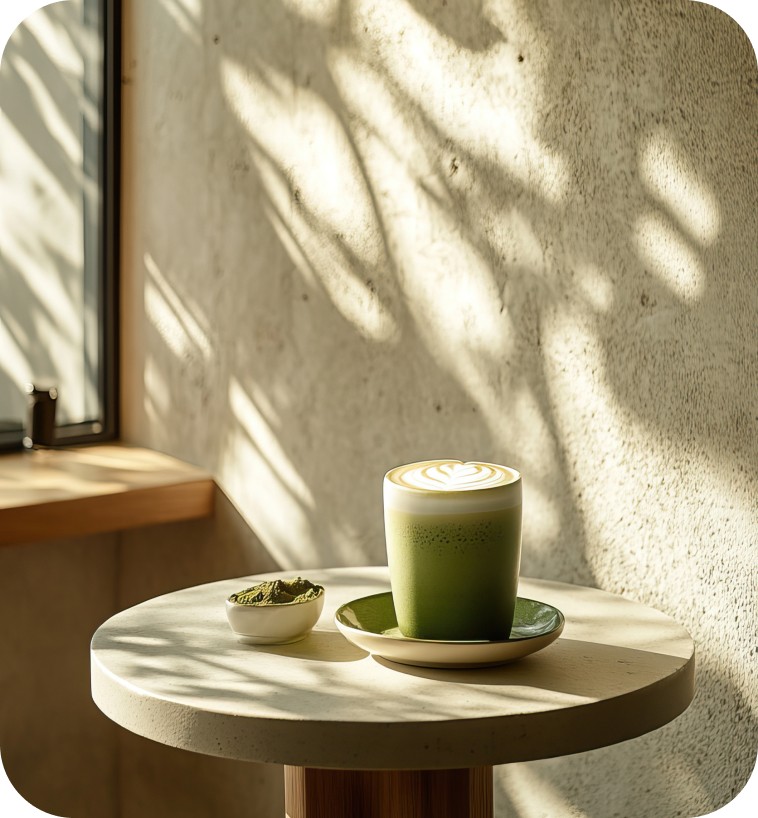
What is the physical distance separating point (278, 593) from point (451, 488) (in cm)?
29

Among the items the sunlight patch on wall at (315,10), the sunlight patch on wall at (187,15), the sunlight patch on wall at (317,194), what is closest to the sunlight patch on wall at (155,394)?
the sunlight patch on wall at (317,194)

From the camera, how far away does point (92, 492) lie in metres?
2.48

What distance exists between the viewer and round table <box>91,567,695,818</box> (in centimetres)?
122

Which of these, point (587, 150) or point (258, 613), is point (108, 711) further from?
point (587, 150)

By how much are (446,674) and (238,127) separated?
161cm

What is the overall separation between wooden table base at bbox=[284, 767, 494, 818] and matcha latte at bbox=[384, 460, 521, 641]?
7.3 inches

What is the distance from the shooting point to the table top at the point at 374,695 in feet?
3.99

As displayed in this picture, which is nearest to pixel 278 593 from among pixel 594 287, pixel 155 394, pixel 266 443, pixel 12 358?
pixel 594 287


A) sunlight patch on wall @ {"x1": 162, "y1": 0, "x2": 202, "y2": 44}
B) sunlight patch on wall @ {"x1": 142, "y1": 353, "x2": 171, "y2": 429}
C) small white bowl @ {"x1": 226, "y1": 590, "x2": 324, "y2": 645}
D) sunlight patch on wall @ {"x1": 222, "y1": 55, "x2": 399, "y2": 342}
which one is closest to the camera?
small white bowl @ {"x1": 226, "y1": 590, "x2": 324, "y2": 645}

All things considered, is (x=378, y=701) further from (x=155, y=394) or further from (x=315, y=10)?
(x=155, y=394)

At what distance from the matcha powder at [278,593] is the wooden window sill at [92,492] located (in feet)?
3.26

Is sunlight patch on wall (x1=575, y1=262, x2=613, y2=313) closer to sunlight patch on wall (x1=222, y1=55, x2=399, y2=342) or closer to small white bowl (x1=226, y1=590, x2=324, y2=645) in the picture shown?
sunlight patch on wall (x1=222, y1=55, x2=399, y2=342)

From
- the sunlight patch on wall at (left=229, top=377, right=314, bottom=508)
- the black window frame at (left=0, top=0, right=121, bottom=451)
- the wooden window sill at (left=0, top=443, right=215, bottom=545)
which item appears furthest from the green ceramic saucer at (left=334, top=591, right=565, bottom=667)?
the black window frame at (left=0, top=0, right=121, bottom=451)

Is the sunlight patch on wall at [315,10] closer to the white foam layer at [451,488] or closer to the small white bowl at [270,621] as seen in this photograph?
the white foam layer at [451,488]
